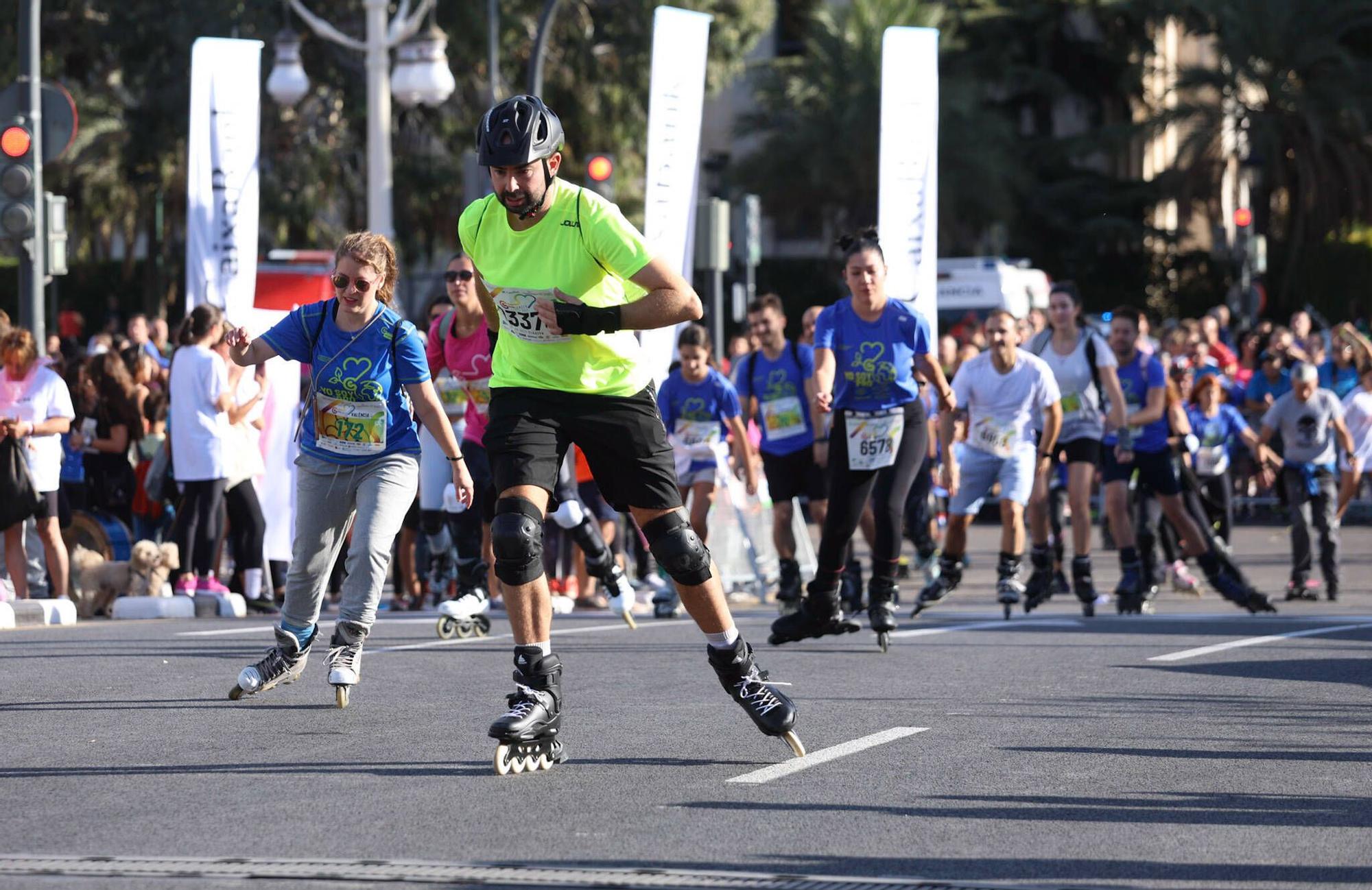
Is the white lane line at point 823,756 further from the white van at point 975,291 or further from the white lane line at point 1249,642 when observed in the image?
the white van at point 975,291

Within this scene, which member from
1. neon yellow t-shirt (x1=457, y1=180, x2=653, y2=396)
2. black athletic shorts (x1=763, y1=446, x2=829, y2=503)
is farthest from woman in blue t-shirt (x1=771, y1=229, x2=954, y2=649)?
neon yellow t-shirt (x1=457, y1=180, x2=653, y2=396)

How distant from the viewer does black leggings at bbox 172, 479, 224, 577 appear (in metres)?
13.5

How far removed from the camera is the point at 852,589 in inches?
543

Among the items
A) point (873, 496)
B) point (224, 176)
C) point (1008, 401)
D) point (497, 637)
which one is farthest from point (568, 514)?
point (224, 176)

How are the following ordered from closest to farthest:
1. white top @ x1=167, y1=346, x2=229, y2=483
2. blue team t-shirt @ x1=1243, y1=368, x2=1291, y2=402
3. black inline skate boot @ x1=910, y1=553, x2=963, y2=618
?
black inline skate boot @ x1=910, y1=553, x2=963, y2=618 < white top @ x1=167, y1=346, x2=229, y2=483 < blue team t-shirt @ x1=1243, y1=368, x2=1291, y2=402

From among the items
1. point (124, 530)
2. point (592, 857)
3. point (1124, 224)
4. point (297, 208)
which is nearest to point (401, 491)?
point (592, 857)

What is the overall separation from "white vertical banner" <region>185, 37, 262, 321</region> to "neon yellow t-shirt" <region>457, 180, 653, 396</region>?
30.6 feet

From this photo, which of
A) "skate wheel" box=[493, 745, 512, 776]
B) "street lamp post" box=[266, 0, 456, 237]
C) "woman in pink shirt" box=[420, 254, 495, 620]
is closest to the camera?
"skate wheel" box=[493, 745, 512, 776]

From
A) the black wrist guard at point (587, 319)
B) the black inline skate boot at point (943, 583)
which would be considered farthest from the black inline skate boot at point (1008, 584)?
the black wrist guard at point (587, 319)

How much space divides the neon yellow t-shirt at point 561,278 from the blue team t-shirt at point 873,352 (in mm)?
4130

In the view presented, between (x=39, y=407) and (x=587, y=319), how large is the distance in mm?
7209

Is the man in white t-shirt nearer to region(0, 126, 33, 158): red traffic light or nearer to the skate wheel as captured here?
region(0, 126, 33, 158): red traffic light

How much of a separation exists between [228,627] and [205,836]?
21.1 ft

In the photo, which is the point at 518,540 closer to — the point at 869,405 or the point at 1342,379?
the point at 869,405
